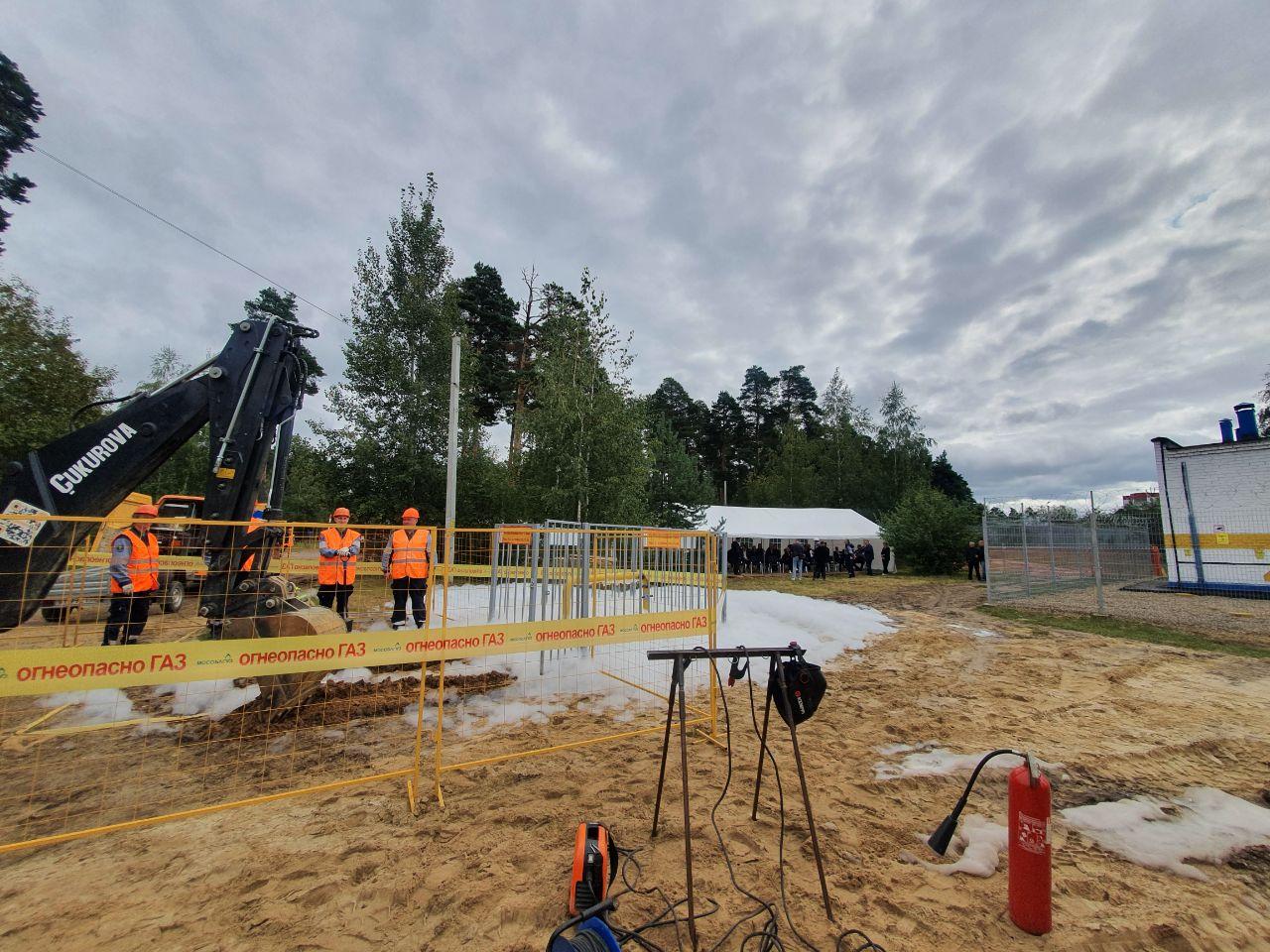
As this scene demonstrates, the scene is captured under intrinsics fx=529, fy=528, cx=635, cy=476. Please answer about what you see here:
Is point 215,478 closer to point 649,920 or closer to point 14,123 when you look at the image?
point 649,920

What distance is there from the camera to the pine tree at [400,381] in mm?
18859

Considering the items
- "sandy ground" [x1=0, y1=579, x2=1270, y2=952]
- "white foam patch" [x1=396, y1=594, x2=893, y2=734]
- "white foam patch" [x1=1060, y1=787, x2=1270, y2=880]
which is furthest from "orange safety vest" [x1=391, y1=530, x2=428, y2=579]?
"white foam patch" [x1=1060, y1=787, x2=1270, y2=880]

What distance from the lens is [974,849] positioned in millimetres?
3146

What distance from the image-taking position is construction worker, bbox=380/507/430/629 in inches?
272

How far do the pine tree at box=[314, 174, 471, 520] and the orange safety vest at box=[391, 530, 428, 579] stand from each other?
1242 centimetres

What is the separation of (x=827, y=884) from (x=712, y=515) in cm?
2337

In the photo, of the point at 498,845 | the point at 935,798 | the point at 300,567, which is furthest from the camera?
the point at 300,567

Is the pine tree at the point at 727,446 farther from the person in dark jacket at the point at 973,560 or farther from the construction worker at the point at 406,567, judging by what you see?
the construction worker at the point at 406,567

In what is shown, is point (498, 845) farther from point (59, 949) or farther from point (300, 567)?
point (300, 567)

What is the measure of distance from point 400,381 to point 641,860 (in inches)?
757

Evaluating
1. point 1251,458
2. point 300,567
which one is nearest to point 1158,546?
point 1251,458

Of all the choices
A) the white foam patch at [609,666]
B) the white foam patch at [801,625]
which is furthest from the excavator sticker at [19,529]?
the white foam patch at [801,625]

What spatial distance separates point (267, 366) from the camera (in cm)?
571

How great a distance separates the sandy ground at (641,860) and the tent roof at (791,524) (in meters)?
19.2
